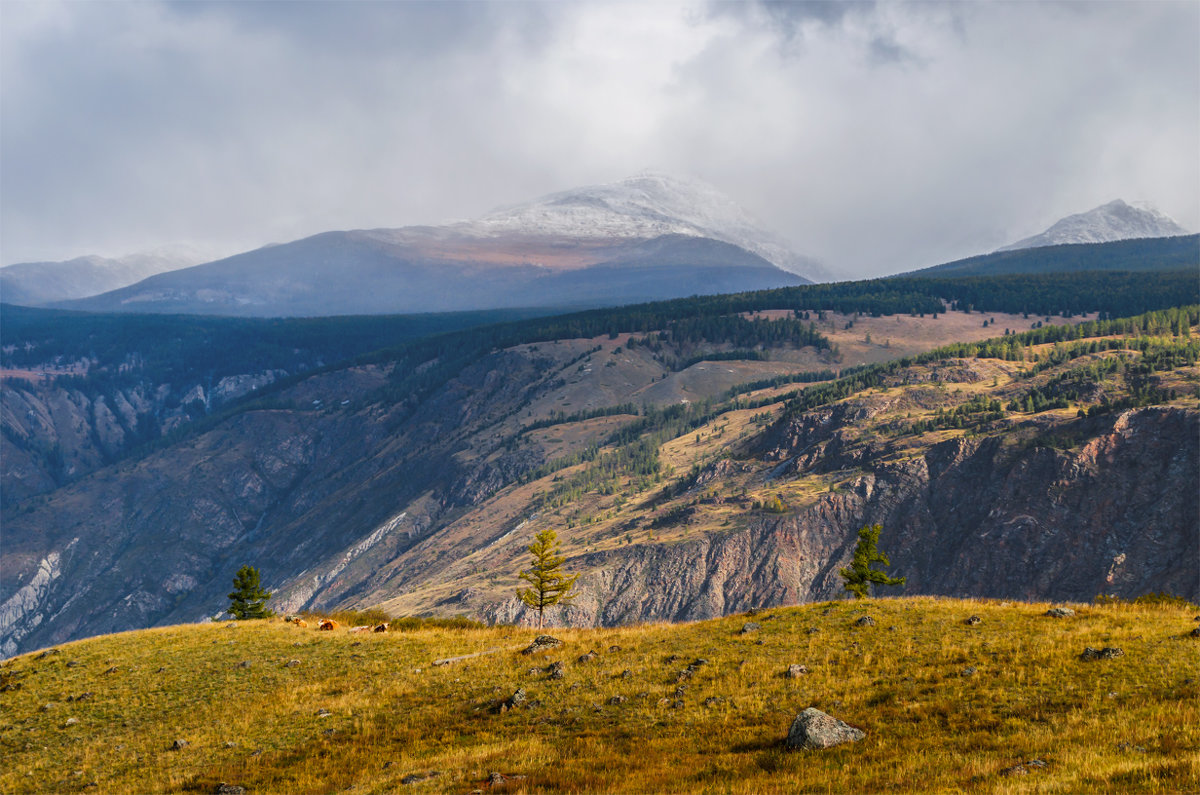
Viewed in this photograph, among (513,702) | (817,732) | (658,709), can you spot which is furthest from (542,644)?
(817,732)

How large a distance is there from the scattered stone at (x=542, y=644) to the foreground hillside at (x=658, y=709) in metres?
0.62

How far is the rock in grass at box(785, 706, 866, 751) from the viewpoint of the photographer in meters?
26.4

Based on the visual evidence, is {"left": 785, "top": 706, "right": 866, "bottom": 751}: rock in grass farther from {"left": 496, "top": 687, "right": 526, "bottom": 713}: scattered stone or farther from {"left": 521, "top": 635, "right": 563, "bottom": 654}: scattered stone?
{"left": 521, "top": 635, "right": 563, "bottom": 654}: scattered stone

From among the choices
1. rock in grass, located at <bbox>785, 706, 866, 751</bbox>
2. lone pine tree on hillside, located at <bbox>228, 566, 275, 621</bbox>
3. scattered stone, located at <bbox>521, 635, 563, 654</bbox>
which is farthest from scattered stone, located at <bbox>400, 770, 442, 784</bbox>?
lone pine tree on hillside, located at <bbox>228, 566, 275, 621</bbox>

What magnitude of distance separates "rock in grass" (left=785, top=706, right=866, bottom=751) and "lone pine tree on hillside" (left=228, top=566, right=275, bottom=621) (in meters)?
61.1

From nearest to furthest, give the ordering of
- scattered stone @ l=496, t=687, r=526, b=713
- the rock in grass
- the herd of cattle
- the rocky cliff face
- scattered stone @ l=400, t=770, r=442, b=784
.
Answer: the rock in grass
scattered stone @ l=400, t=770, r=442, b=784
scattered stone @ l=496, t=687, r=526, b=713
the herd of cattle
the rocky cliff face

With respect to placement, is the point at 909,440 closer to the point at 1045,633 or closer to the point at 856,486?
the point at 856,486

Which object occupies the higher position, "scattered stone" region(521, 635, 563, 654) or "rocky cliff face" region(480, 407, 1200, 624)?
"scattered stone" region(521, 635, 563, 654)

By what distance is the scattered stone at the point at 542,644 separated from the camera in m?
41.0

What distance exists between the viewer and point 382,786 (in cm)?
2839

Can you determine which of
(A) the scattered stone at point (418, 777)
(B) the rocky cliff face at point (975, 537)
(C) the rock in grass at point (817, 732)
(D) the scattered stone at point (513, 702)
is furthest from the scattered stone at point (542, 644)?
(B) the rocky cliff face at point (975, 537)

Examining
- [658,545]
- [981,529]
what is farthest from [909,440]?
[658,545]

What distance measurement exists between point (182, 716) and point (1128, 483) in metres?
143

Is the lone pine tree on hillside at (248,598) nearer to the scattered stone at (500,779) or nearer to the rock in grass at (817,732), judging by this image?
the scattered stone at (500,779)
